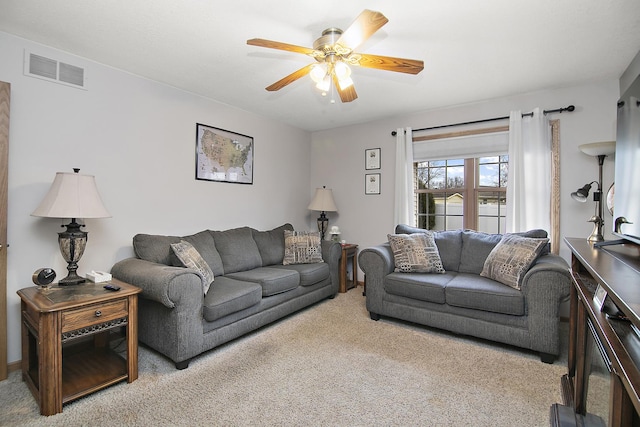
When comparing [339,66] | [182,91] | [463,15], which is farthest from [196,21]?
[463,15]

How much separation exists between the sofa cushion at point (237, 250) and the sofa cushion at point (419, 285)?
148cm

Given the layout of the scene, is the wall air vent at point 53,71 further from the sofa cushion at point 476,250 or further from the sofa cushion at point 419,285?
the sofa cushion at point 476,250

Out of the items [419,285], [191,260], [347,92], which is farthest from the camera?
[419,285]

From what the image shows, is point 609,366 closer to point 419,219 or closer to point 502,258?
point 502,258

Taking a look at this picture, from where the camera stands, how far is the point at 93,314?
1.93m

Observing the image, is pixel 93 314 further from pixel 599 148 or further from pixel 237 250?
pixel 599 148

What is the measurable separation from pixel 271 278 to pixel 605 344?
2.39 meters

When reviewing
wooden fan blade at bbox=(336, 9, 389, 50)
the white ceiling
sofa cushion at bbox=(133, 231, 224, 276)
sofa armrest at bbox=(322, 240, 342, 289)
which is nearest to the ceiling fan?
wooden fan blade at bbox=(336, 9, 389, 50)

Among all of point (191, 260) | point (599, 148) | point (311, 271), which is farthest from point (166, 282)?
point (599, 148)

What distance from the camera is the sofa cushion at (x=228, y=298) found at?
7.80 ft

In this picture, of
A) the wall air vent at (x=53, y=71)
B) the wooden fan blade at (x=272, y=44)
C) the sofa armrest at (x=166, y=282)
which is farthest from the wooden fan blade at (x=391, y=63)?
the wall air vent at (x=53, y=71)

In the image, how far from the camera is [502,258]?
282 centimetres

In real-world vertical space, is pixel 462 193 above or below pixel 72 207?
above

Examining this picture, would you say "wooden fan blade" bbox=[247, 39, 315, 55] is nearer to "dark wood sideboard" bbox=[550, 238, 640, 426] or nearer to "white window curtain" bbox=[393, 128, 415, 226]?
"dark wood sideboard" bbox=[550, 238, 640, 426]
